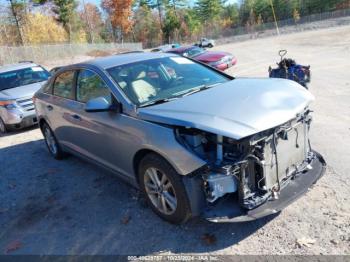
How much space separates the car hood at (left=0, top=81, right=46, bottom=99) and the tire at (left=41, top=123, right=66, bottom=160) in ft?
Answer: 9.07

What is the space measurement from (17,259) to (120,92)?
6.84 feet

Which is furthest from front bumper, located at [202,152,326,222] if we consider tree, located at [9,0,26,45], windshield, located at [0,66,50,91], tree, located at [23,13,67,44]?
tree, located at [23,13,67,44]

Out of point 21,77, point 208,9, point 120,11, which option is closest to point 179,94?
point 21,77

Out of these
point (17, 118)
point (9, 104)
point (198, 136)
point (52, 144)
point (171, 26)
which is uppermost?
point (171, 26)

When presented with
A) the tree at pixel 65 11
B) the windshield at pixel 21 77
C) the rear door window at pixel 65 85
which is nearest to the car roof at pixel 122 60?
the rear door window at pixel 65 85

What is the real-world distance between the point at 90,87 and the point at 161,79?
0.99 m

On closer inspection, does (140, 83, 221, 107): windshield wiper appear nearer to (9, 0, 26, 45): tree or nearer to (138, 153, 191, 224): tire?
(138, 153, 191, 224): tire

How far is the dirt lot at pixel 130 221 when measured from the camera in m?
3.32

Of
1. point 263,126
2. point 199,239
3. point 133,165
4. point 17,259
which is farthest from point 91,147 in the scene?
point 263,126

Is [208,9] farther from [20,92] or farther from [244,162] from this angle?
[244,162]

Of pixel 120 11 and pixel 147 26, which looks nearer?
pixel 120 11

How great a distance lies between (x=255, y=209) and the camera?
317cm

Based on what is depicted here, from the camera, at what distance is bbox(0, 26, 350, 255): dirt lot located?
10.9 ft

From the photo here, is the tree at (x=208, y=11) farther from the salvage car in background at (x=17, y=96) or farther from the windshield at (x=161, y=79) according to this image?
the windshield at (x=161, y=79)
